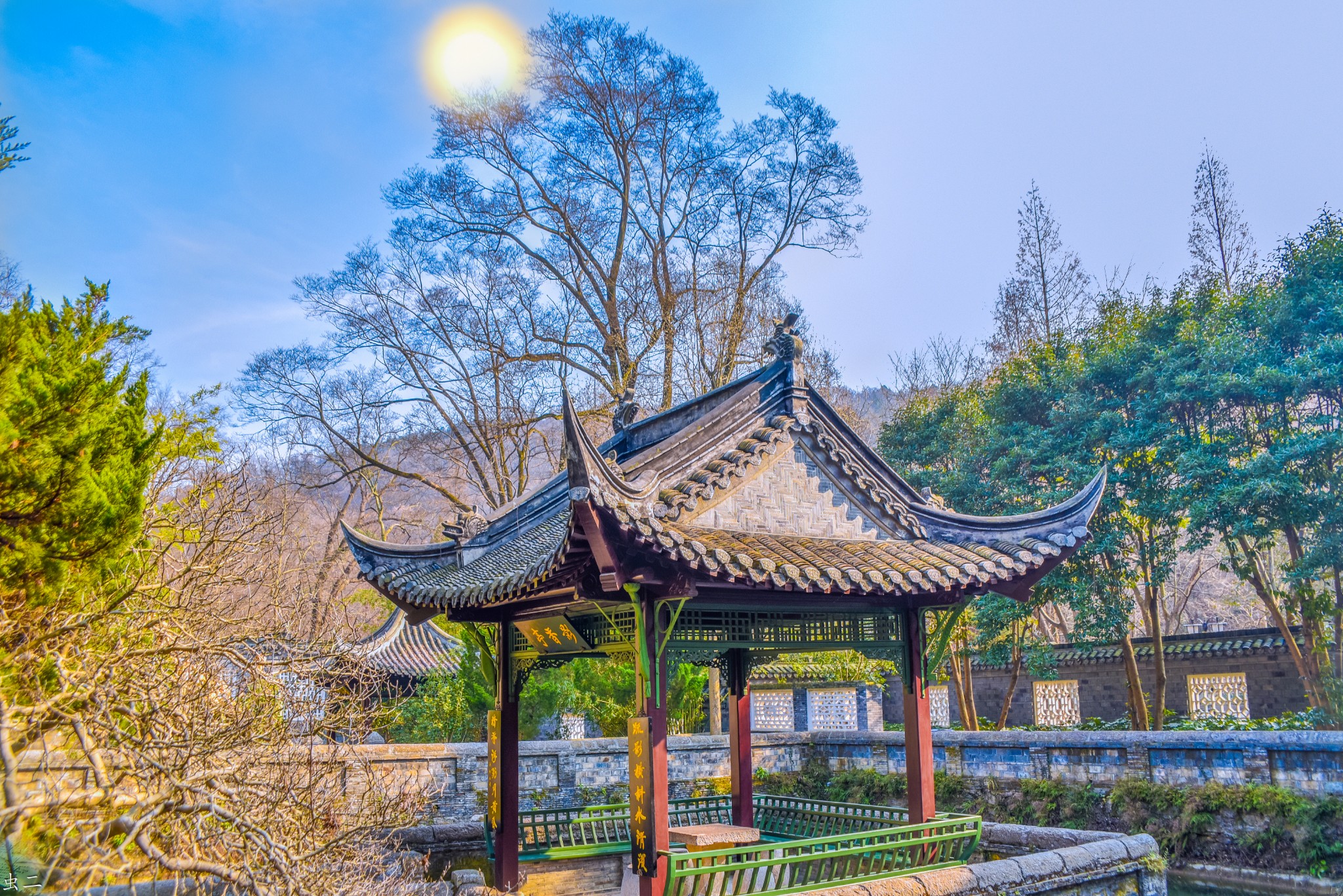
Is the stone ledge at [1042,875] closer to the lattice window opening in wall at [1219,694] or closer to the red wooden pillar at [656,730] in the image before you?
the red wooden pillar at [656,730]

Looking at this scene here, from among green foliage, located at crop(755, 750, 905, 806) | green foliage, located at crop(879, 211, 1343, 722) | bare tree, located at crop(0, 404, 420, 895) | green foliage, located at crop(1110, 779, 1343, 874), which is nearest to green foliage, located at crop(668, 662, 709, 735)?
green foliage, located at crop(755, 750, 905, 806)

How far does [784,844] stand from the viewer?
6754 mm

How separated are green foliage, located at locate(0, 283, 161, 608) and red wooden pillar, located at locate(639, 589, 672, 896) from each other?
3.53 meters

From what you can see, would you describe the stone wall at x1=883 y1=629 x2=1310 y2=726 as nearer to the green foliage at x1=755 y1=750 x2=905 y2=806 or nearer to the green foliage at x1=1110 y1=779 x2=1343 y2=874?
the green foliage at x1=755 y1=750 x2=905 y2=806

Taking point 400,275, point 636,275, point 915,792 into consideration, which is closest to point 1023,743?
point 915,792

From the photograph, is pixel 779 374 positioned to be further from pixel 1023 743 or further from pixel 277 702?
pixel 1023 743

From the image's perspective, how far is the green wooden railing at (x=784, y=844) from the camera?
657 cm

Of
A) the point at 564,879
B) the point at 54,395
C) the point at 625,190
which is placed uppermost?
the point at 625,190

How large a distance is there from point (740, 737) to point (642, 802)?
3543 mm

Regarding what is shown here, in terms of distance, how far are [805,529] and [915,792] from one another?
8.19ft

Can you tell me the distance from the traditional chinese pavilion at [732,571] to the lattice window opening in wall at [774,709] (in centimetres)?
1000

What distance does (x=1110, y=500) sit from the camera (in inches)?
614

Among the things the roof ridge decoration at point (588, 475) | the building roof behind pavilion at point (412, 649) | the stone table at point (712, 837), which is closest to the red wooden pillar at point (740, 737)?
the stone table at point (712, 837)

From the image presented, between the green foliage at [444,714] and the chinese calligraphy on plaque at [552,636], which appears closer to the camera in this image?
the chinese calligraphy on plaque at [552,636]
